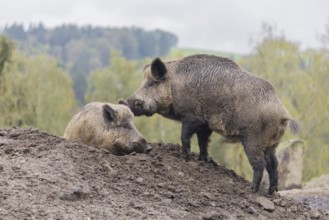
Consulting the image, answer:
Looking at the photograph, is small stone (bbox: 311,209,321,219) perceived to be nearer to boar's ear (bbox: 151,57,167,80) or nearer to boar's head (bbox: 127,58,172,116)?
boar's head (bbox: 127,58,172,116)

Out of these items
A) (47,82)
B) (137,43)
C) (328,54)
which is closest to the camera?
(328,54)

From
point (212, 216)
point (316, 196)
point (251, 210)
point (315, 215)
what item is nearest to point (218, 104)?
point (251, 210)

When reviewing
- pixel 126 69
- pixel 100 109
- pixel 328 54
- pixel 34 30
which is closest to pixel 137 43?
pixel 34 30

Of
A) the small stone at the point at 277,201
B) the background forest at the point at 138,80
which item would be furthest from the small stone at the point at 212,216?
the background forest at the point at 138,80

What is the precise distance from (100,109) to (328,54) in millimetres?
29177

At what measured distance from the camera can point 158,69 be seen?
9594mm

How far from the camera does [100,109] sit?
33.2 feet

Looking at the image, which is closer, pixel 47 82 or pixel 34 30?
pixel 47 82

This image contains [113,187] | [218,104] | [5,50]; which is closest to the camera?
[113,187]

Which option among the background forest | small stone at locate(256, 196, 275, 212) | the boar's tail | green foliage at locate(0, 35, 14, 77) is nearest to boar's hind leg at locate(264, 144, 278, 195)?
the boar's tail

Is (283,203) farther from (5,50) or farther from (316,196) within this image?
(5,50)

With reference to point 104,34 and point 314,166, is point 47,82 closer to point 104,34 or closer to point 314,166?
point 314,166

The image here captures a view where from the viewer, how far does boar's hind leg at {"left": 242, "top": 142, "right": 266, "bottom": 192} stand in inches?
340

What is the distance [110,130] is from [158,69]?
3.83 feet
